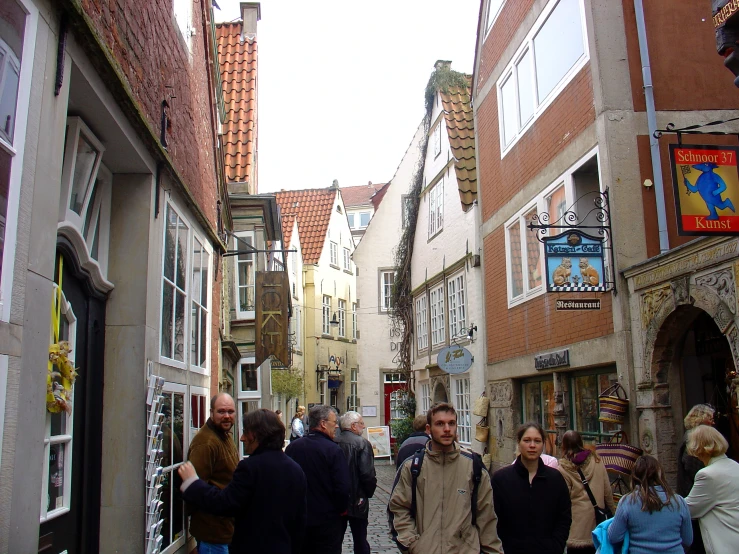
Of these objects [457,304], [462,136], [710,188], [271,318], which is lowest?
[271,318]

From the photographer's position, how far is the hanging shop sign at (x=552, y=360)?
10914mm

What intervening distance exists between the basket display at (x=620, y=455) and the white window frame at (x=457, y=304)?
8.47 metres

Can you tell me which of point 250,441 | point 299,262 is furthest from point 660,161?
point 299,262

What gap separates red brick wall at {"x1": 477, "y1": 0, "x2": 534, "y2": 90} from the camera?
13.1 metres

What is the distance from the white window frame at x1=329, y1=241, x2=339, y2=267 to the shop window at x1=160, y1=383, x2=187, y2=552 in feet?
→ 110

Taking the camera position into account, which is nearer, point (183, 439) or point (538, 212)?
point (183, 439)

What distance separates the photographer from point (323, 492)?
6234mm

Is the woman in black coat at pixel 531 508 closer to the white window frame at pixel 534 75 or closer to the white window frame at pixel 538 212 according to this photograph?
the white window frame at pixel 538 212

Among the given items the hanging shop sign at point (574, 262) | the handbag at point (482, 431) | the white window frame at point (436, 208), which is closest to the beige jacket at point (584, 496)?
the hanging shop sign at point (574, 262)

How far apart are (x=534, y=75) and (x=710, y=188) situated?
592 cm

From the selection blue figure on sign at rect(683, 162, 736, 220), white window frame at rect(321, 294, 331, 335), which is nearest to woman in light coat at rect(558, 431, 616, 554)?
blue figure on sign at rect(683, 162, 736, 220)

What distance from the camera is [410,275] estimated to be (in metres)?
22.5

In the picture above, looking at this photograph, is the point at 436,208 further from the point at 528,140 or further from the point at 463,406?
the point at 528,140

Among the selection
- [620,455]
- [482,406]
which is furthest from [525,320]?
[620,455]
